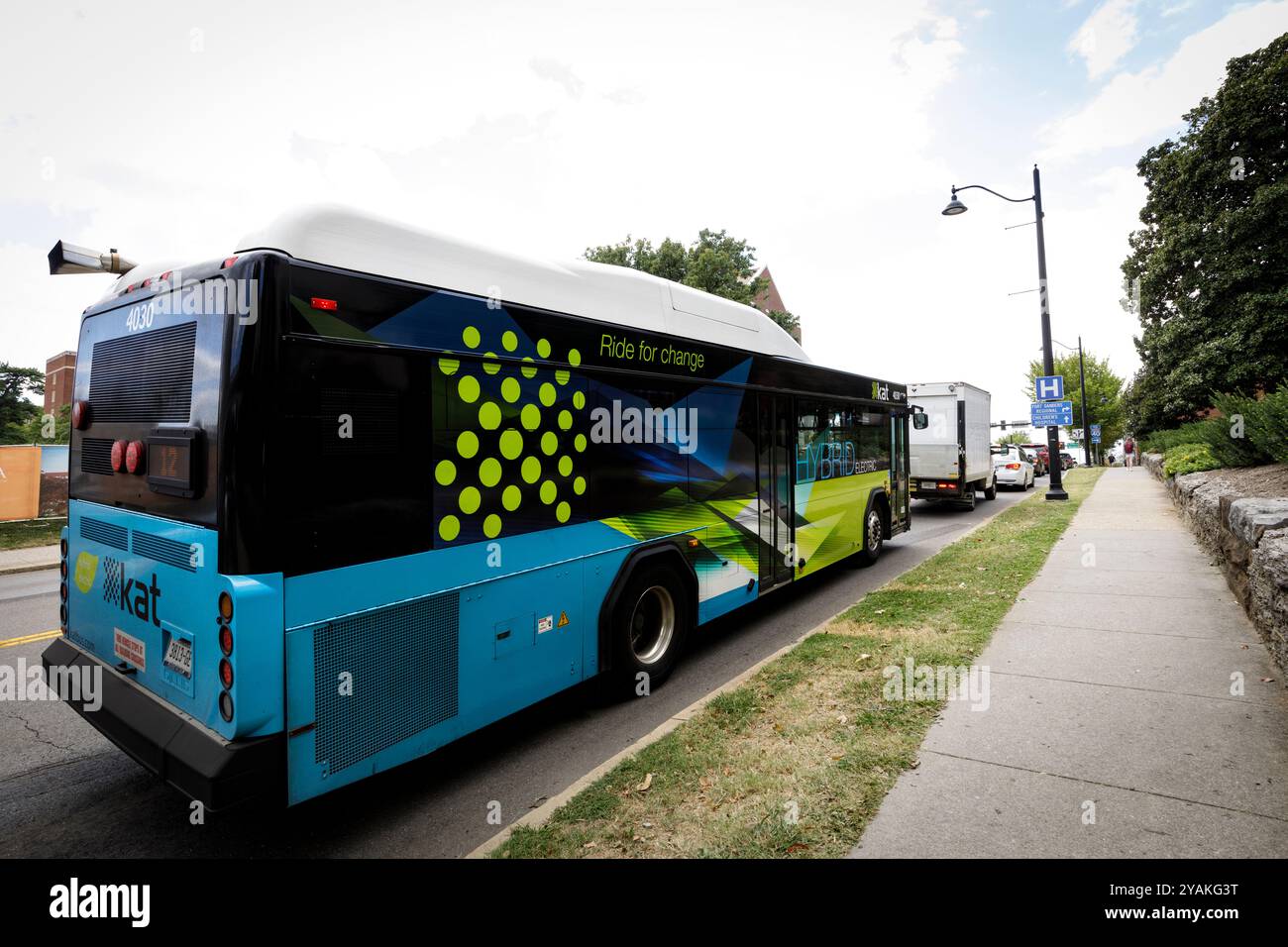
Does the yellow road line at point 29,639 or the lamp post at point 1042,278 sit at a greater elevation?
the lamp post at point 1042,278

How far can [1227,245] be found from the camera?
22688 mm

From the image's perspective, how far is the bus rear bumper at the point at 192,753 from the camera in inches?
109

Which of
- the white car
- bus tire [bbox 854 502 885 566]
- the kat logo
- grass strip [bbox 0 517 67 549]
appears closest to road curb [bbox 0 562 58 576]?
grass strip [bbox 0 517 67 549]

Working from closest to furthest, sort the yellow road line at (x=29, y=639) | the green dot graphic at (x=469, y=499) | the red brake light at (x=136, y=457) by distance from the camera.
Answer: the red brake light at (x=136, y=457) → the green dot graphic at (x=469, y=499) → the yellow road line at (x=29, y=639)

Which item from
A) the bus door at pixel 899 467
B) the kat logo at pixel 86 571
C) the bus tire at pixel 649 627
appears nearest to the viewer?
the kat logo at pixel 86 571

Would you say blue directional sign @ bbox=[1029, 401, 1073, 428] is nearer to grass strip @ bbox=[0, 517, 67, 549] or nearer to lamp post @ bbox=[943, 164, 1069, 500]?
lamp post @ bbox=[943, 164, 1069, 500]

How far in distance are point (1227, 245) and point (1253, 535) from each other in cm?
2451

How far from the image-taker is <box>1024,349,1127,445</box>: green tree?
53.3 m

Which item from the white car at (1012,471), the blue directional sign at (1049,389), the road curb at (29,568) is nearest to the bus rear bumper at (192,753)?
→ the road curb at (29,568)

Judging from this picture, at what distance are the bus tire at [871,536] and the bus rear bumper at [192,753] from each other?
8.81 meters

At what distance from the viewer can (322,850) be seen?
3287 millimetres

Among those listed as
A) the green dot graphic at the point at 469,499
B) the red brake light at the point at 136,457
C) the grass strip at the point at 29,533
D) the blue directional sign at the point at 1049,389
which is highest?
the blue directional sign at the point at 1049,389

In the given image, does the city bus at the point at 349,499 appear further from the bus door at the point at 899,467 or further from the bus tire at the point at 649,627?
the bus door at the point at 899,467

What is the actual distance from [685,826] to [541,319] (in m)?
3.16
